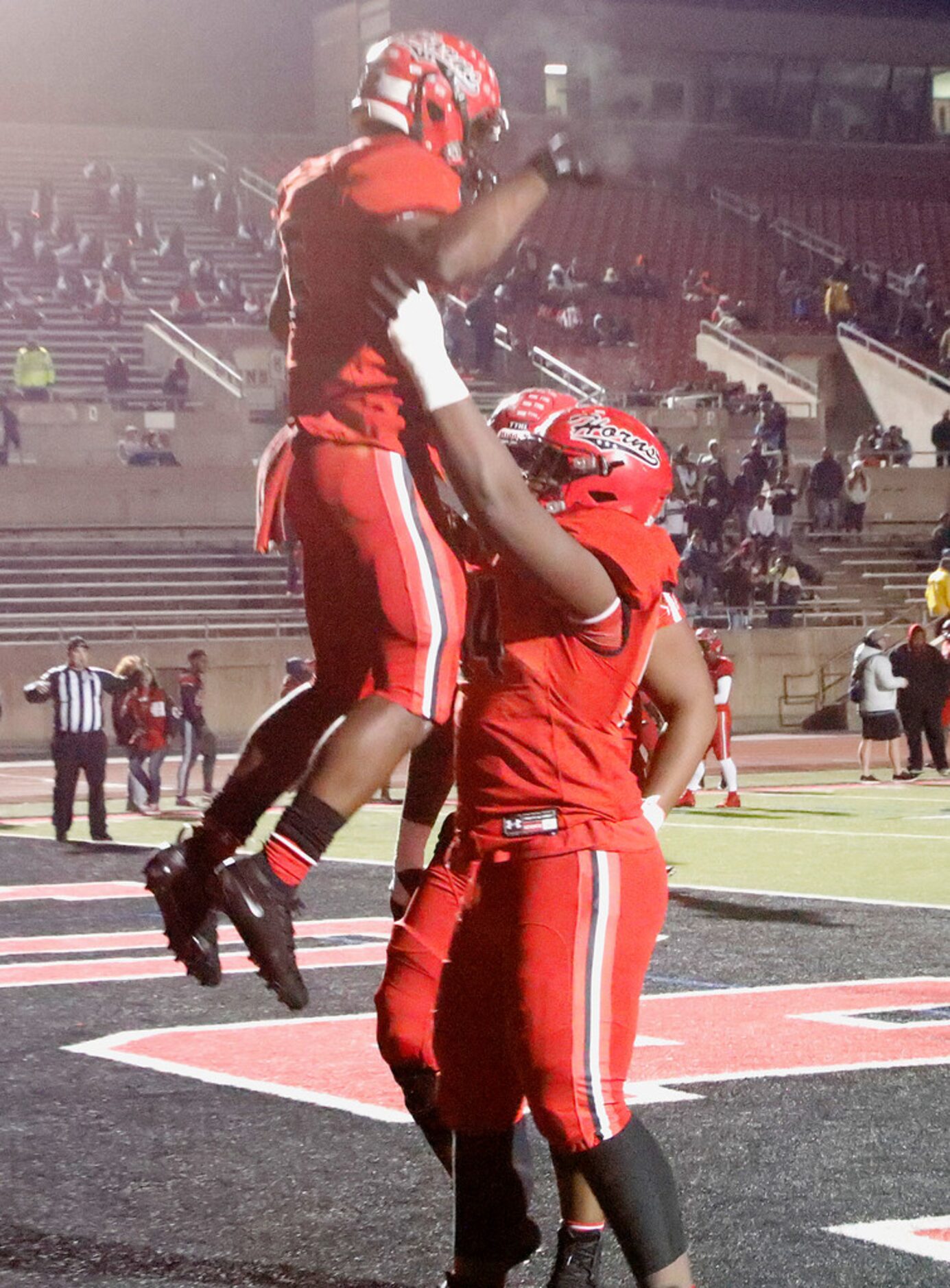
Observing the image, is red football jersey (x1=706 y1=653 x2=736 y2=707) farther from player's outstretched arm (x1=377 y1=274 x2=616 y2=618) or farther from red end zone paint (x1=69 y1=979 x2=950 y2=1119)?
player's outstretched arm (x1=377 y1=274 x2=616 y2=618)

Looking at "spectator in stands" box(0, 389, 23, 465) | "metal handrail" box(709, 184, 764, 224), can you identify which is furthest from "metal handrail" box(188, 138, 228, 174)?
"spectator in stands" box(0, 389, 23, 465)

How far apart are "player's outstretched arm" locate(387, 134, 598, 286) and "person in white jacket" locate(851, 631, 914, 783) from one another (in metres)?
18.8

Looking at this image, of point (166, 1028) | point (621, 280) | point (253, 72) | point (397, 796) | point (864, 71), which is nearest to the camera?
point (166, 1028)

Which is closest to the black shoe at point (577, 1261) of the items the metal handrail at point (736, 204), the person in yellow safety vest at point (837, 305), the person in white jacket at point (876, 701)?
the person in white jacket at point (876, 701)

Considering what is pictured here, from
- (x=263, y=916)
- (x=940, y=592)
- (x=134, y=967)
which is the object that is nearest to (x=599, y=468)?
(x=263, y=916)

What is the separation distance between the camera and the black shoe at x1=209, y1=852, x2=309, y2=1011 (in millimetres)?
Answer: 3770

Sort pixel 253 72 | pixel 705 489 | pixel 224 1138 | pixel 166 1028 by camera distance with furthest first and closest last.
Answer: pixel 253 72 < pixel 705 489 < pixel 166 1028 < pixel 224 1138

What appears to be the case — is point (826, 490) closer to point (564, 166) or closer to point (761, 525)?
point (761, 525)

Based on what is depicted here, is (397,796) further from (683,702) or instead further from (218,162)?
(218,162)

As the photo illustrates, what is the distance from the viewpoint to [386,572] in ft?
13.0

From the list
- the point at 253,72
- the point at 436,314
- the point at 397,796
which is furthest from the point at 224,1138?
the point at 253,72

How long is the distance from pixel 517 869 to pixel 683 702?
2.45ft

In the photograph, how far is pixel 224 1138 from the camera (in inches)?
251

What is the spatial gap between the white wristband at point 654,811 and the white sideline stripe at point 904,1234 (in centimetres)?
134
